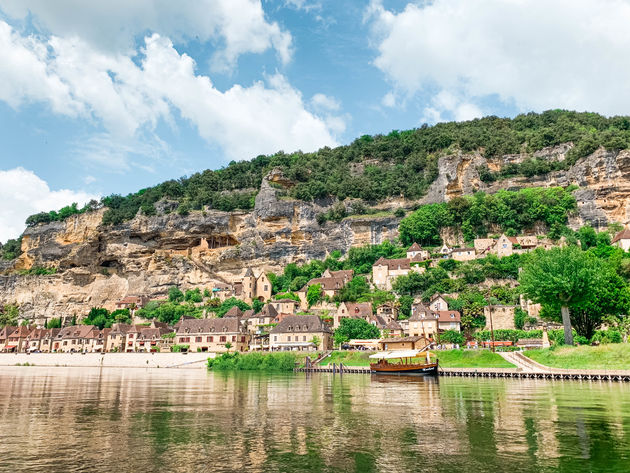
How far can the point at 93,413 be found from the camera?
70.5ft

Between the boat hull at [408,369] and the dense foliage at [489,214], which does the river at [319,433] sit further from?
the dense foliage at [489,214]

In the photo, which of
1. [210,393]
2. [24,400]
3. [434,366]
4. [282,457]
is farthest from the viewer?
[434,366]

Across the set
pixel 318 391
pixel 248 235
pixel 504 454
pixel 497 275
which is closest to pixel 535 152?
pixel 497 275

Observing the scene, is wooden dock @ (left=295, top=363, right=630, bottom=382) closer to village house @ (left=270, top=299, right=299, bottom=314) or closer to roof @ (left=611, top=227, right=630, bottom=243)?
→ village house @ (left=270, top=299, right=299, bottom=314)

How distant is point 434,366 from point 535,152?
7521 cm

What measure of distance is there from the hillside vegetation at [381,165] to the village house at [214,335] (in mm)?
38316

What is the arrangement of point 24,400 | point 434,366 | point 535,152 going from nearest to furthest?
1. point 24,400
2. point 434,366
3. point 535,152

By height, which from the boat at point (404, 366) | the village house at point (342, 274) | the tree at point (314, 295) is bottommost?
the boat at point (404, 366)

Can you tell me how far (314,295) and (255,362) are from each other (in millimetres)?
25057

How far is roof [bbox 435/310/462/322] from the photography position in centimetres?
6731

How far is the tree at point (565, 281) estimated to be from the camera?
45875 millimetres

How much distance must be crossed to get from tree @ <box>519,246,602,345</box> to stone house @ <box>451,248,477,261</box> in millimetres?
35995

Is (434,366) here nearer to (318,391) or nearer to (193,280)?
(318,391)

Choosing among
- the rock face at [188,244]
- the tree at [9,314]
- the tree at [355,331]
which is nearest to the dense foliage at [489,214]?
the rock face at [188,244]
